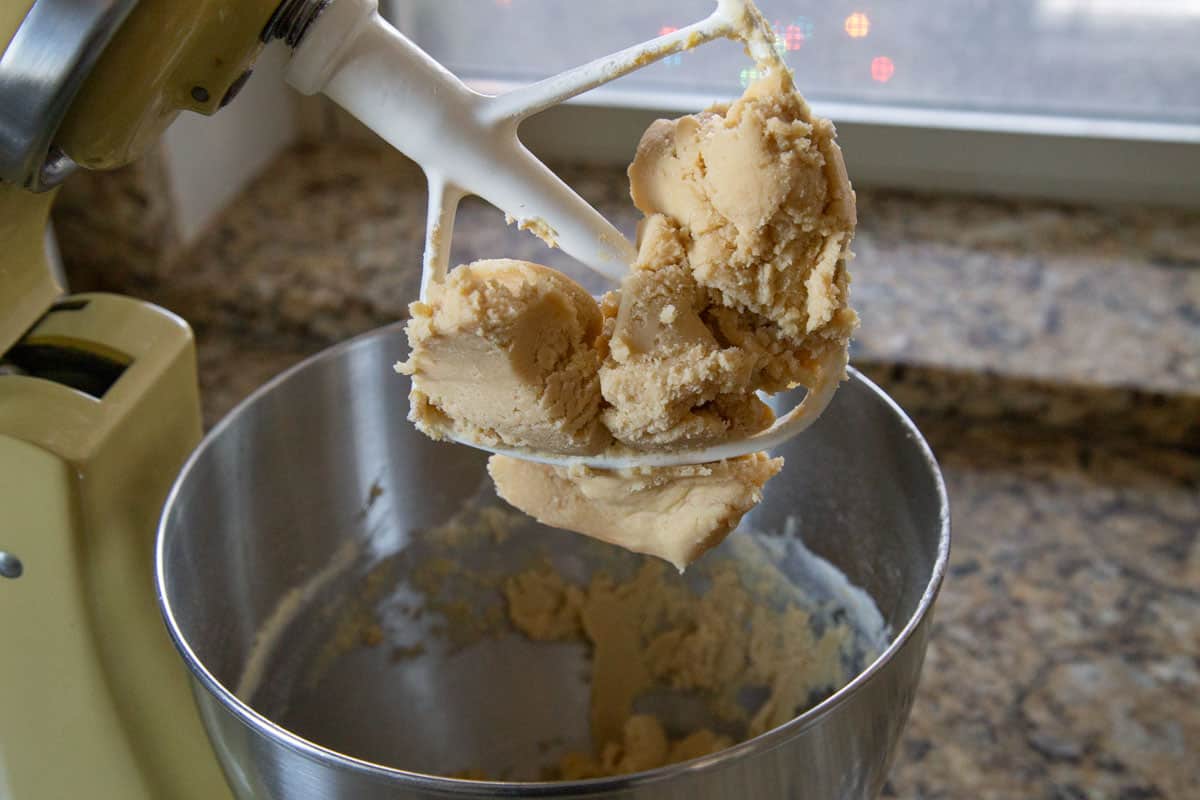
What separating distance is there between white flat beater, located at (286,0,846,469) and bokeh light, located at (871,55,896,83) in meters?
0.68

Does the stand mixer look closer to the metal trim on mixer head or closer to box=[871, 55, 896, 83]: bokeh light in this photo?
the metal trim on mixer head

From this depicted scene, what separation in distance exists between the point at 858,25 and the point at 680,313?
27.7 inches

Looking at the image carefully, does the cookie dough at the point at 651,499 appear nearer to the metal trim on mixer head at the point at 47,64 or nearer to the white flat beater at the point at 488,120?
the white flat beater at the point at 488,120

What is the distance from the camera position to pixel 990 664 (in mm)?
772

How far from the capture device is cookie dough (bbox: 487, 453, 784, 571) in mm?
528

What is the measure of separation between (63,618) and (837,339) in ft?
1.25

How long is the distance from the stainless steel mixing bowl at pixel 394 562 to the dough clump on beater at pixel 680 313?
12cm

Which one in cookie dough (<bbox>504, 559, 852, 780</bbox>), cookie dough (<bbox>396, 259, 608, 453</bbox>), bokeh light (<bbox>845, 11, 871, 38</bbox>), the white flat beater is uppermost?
the white flat beater

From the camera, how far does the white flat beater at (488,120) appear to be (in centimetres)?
45

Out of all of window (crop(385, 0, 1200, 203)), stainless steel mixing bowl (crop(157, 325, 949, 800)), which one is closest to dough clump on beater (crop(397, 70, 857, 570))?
stainless steel mixing bowl (crop(157, 325, 949, 800))

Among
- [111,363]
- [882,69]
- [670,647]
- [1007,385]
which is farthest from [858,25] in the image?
[111,363]

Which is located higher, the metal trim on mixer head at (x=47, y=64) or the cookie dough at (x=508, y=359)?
→ the metal trim on mixer head at (x=47, y=64)

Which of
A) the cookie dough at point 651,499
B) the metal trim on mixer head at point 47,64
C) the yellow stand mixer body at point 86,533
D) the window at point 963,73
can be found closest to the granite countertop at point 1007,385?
the window at point 963,73

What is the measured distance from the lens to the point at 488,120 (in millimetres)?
481
